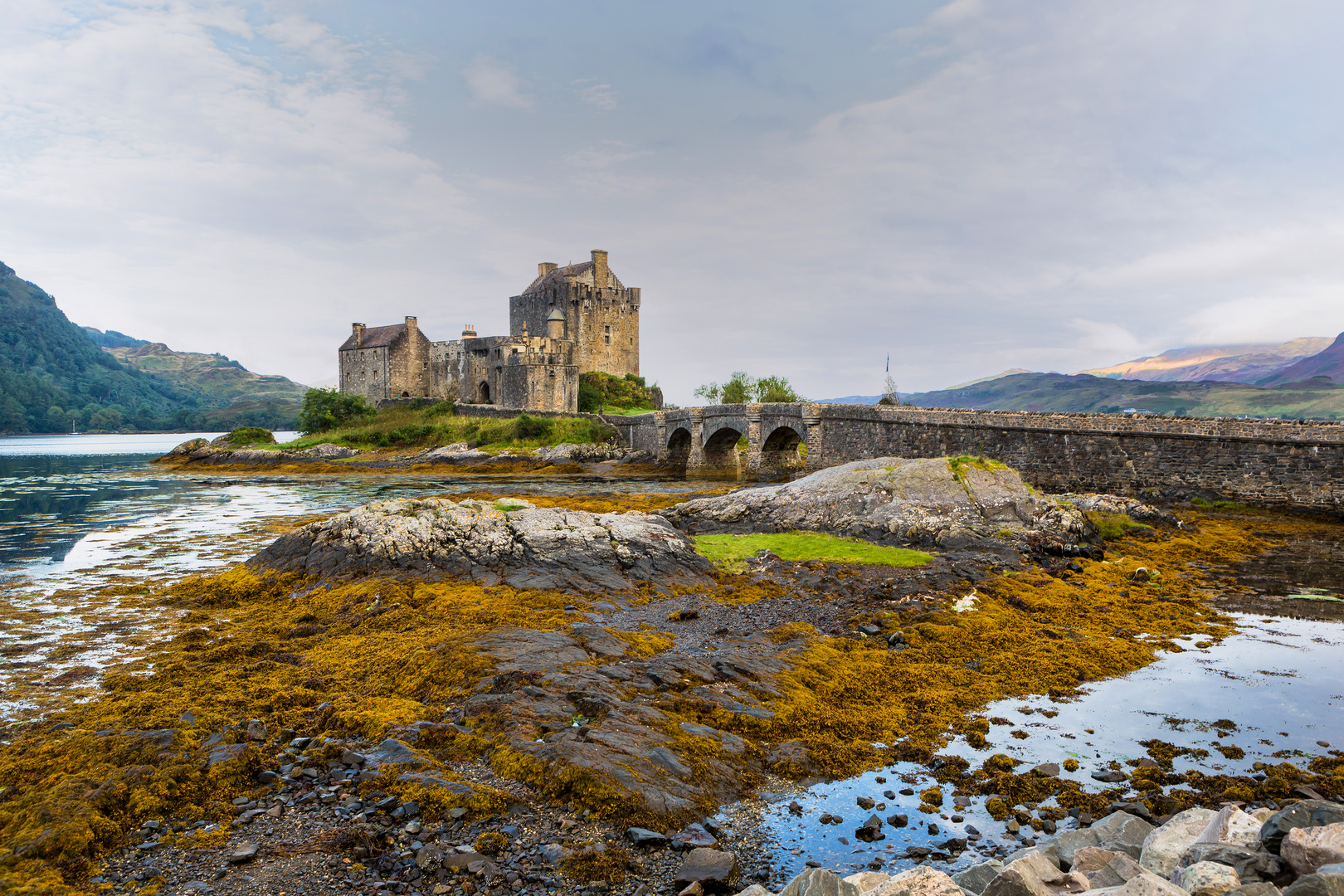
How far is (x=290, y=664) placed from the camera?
964cm

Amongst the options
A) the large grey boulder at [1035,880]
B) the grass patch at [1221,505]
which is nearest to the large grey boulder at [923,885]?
the large grey boulder at [1035,880]

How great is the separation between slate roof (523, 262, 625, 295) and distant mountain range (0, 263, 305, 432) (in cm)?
9648

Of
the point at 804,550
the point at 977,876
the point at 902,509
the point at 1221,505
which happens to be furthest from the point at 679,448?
the point at 977,876

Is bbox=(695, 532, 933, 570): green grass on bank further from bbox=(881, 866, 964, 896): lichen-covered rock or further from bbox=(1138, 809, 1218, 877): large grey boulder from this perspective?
bbox=(881, 866, 964, 896): lichen-covered rock

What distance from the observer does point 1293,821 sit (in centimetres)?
443

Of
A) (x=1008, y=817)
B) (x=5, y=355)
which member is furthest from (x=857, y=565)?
(x=5, y=355)

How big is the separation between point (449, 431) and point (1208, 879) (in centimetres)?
5578

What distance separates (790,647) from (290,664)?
7.20m

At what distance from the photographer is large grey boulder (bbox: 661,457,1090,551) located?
58.4 feet

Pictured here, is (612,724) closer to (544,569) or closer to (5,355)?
(544,569)

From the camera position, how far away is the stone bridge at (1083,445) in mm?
21828

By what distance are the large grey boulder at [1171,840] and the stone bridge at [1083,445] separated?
23.0 meters

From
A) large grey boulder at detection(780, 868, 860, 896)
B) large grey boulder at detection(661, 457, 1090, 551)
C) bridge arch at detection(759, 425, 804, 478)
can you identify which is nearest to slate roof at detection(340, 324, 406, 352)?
bridge arch at detection(759, 425, 804, 478)

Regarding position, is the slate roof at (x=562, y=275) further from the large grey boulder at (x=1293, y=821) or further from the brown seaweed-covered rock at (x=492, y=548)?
the large grey boulder at (x=1293, y=821)
